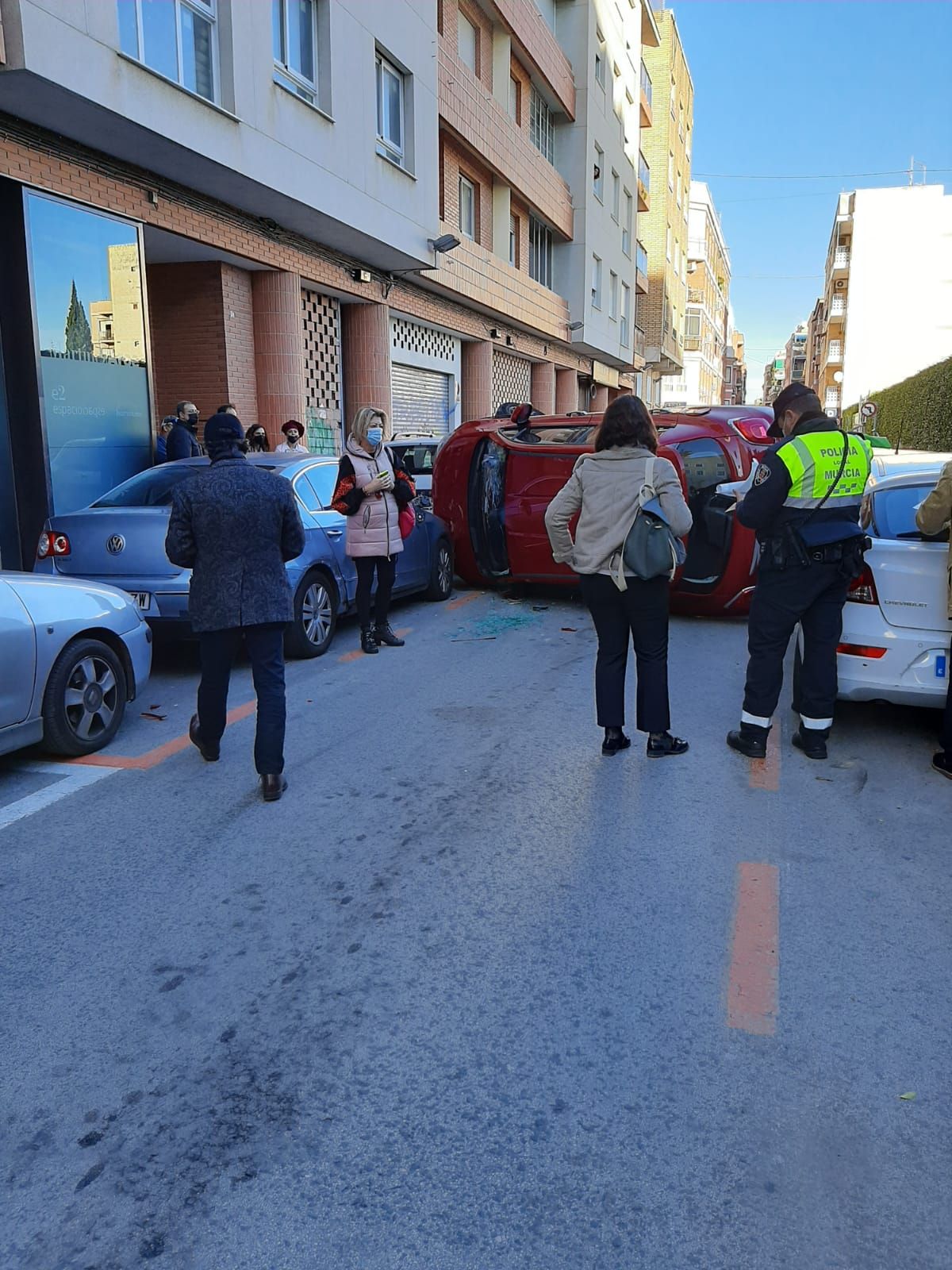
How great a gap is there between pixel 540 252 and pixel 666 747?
76.9 feet

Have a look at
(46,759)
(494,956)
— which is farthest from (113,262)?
(494,956)

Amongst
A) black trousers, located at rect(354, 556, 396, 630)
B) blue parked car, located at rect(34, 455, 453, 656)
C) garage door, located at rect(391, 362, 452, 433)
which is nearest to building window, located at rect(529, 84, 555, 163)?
garage door, located at rect(391, 362, 452, 433)

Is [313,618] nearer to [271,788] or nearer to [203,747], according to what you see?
[203,747]

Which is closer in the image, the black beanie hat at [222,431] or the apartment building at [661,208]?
the black beanie hat at [222,431]

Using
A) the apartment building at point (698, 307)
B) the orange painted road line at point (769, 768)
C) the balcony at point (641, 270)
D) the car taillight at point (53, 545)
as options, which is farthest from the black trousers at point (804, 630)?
the apartment building at point (698, 307)

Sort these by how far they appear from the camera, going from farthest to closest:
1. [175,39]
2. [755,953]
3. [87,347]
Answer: [87,347] < [175,39] < [755,953]

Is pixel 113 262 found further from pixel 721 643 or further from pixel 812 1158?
pixel 812 1158

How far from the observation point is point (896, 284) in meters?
64.8

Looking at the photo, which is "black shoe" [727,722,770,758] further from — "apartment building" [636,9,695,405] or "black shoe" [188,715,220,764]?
"apartment building" [636,9,695,405]

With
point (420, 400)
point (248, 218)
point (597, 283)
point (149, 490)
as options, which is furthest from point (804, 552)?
point (597, 283)

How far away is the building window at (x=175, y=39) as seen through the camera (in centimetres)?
938

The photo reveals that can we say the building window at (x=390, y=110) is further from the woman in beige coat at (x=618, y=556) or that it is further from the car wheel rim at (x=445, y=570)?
the woman in beige coat at (x=618, y=556)

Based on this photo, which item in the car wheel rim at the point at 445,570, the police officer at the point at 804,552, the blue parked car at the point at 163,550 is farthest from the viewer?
the car wheel rim at the point at 445,570

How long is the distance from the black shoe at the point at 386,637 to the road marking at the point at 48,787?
3122 mm
